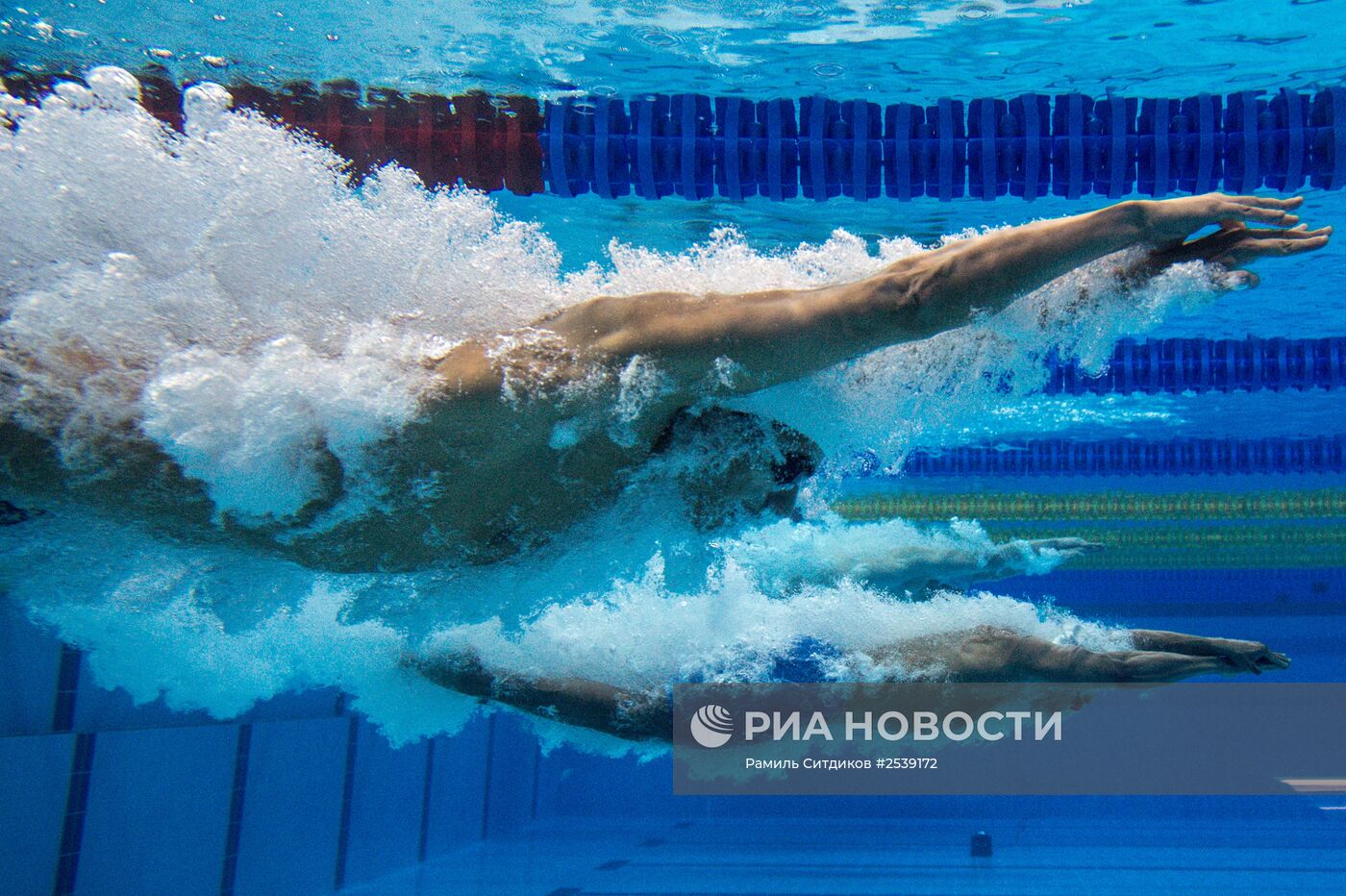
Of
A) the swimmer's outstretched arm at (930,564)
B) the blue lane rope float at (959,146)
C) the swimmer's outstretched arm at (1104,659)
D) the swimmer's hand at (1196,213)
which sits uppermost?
the blue lane rope float at (959,146)

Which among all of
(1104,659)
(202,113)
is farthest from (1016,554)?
(202,113)

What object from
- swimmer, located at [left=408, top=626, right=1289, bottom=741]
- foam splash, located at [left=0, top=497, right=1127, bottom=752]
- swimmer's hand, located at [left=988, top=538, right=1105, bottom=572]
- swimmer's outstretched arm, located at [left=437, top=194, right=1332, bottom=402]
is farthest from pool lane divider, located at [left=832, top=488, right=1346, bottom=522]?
swimmer's outstretched arm, located at [left=437, top=194, right=1332, bottom=402]

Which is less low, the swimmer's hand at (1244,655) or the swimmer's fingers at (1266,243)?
the swimmer's fingers at (1266,243)

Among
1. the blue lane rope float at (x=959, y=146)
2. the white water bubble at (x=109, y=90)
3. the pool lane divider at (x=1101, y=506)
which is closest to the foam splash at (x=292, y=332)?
the white water bubble at (x=109, y=90)

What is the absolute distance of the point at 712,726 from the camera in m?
4.92

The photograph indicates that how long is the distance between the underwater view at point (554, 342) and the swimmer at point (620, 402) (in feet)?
0.05

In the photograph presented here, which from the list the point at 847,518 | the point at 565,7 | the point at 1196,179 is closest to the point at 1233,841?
the point at 847,518

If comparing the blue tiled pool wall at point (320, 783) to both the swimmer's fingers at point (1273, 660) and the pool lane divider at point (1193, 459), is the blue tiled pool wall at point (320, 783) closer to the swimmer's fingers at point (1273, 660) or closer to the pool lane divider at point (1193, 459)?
the swimmer's fingers at point (1273, 660)

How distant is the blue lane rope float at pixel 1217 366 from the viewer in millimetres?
6188

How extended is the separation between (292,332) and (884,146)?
287 cm

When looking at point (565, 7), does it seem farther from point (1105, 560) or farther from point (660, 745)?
point (1105, 560)

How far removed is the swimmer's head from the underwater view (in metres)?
0.02

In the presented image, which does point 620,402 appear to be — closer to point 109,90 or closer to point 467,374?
point 467,374

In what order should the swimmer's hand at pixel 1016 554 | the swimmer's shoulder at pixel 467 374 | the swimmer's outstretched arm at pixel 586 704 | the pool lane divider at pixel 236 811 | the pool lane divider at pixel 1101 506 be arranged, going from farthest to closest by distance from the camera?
the pool lane divider at pixel 1101 506, the pool lane divider at pixel 236 811, the swimmer's hand at pixel 1016 554, the swimmer's outstretched arm at pixel 586 704, the swimmer's shoulder at pixel 467 374
